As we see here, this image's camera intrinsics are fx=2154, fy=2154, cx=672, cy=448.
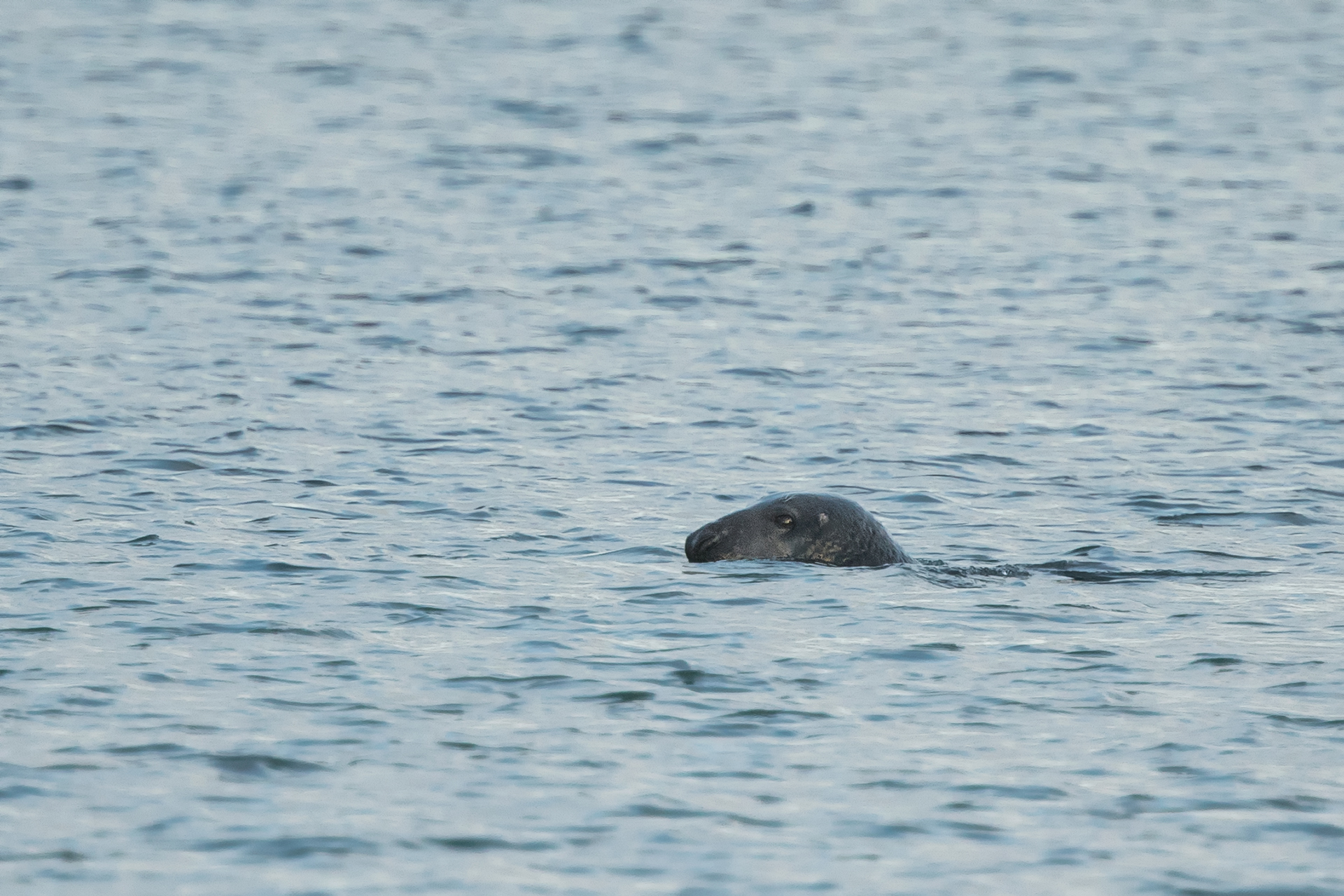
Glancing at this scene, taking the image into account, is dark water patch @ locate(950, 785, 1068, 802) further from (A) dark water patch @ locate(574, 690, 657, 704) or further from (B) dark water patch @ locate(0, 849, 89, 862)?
(B) dark water patch @ locate(0, 849, 89, 862)

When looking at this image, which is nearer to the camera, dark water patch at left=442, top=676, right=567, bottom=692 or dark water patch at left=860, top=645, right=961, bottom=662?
dark water patch at left=442, top=676, right=567, bottom=692

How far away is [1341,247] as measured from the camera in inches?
1041

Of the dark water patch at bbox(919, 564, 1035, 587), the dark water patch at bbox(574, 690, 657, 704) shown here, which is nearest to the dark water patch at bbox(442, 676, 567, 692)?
the dark water patch at bbox(574, 690, 657, 704)

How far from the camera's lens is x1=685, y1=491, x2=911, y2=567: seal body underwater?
14.2 m

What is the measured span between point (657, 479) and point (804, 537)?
278 cm

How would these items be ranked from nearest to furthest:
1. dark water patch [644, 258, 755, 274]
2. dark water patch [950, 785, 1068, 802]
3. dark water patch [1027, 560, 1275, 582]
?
dark water patch [950, 785, 1068, 802] → dark water patch [1027, 560, 1275, 582] → dark water patch [644, 258, 755, 274]

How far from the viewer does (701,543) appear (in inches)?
560

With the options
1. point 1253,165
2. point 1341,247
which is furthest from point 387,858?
point 1253,165

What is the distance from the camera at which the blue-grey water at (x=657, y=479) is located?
9.65 metres

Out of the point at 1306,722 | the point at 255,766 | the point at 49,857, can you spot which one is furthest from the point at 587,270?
the point at 49,857

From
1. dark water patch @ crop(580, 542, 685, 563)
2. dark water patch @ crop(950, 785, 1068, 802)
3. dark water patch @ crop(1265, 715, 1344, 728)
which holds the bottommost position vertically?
dark water patch @ crop(1265, 715, 1344, 728)

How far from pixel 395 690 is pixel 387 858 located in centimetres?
226

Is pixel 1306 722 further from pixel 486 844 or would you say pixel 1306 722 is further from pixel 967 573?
pixel 486 844

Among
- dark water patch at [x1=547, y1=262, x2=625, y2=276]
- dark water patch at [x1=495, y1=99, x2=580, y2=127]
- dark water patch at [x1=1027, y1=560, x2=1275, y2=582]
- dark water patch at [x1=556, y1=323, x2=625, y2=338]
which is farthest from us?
dark water patch at [x1=495, y1=99, x2=580, y2=127]
